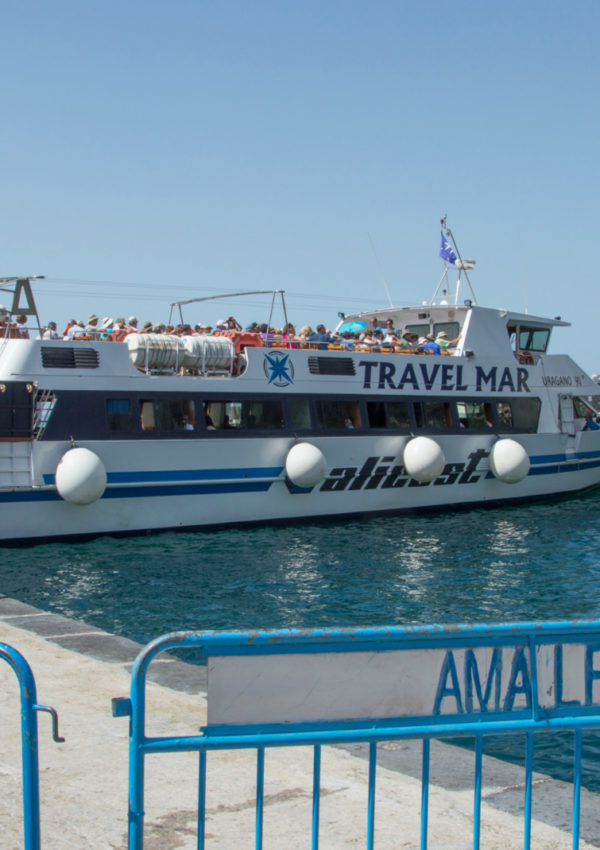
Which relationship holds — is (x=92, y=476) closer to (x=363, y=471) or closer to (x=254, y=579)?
(x=254, y=579)

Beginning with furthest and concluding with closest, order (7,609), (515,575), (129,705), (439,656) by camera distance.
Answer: (515,575), (7,609), (439,656), (129,705)

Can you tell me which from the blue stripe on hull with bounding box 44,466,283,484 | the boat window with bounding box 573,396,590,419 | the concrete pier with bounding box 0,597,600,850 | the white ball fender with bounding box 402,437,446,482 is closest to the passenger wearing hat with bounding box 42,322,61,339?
the blue stripe on hull with bounding box 44,466,283,484

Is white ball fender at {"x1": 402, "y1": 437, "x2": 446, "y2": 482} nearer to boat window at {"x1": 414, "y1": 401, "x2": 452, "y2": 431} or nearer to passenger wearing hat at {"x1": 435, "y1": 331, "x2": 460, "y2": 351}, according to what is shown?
boat window at {"x1": 414, "y1": 401, "x2": 452, "y2": 431}

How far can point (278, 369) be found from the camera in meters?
19.2

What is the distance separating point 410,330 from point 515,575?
11052mm

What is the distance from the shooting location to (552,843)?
410cm

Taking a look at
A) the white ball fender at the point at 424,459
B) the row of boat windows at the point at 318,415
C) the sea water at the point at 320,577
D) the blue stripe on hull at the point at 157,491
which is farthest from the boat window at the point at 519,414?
the blue stripe on hull at the point at 157,491

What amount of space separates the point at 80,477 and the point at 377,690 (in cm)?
1284

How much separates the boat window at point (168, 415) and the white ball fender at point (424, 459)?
201 inches

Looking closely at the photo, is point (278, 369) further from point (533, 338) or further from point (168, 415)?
point (533, 338)

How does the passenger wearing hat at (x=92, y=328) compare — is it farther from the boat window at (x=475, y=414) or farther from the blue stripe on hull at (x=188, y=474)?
the boat window at (x=475, y=414)

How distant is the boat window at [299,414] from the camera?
1922 cm

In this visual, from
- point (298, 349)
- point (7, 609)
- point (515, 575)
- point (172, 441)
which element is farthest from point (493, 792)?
point (298, 349)

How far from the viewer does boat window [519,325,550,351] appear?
23922 mm
